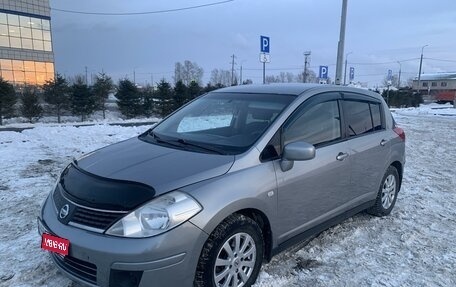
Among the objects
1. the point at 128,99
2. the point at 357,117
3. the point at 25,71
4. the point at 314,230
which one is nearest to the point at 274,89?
the point at 357,117

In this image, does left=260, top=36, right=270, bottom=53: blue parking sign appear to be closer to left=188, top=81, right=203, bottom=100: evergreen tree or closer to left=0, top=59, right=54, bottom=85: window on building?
left=188, top=81, right=203, bottom=100: evergreen tree

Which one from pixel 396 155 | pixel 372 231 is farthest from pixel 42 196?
pixel 396 155

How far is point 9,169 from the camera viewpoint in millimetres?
6766

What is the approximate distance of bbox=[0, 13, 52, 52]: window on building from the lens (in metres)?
45.0

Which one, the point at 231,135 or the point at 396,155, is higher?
the point at 231,135

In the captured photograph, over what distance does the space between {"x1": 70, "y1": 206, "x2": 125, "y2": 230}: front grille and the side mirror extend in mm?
1484

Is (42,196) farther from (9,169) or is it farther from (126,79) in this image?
(126,79)

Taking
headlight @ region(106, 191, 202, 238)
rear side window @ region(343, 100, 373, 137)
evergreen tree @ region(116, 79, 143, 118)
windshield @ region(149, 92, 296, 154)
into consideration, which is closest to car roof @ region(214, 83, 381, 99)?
windshield @ region(149, 92, 296, 154)

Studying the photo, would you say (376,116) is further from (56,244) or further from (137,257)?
(56,244)

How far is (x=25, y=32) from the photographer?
46906mm

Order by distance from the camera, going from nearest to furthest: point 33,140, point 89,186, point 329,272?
point 89,186, point 329,272, point 33,140

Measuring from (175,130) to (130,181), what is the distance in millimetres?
1401

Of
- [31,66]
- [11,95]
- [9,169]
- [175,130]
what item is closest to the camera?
[175,130]

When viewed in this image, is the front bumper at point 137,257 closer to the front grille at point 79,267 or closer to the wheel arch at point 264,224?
the front grille at point 79,267
